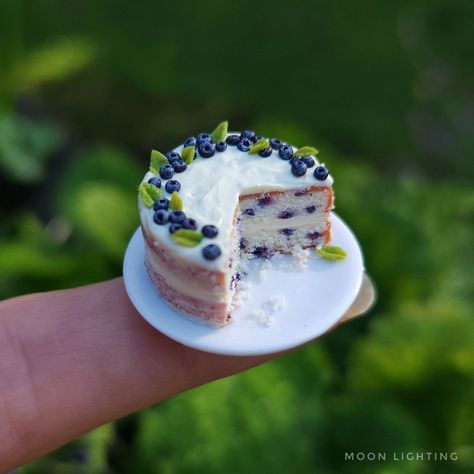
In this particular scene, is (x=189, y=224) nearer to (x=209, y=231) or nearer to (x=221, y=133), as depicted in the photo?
(x=209, y=231)

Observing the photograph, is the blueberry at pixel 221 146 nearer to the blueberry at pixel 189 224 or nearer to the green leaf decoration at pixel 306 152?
the green leaf decoration at pixel 306 152

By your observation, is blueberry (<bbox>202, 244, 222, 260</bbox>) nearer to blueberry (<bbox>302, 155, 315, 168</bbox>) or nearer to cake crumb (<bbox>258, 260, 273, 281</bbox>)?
cake crumb (<bbox>258, 260, 273, 281</bbox>)

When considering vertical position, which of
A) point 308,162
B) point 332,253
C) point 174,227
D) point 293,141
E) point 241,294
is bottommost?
point 293,141

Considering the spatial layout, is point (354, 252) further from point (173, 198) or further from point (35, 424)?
point (35, 424)

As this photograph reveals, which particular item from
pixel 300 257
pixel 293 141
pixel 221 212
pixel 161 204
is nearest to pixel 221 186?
pixel 221 212

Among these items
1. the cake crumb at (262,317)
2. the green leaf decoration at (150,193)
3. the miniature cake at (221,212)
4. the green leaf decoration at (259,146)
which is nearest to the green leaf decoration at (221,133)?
the miniature cake at (221,212)
